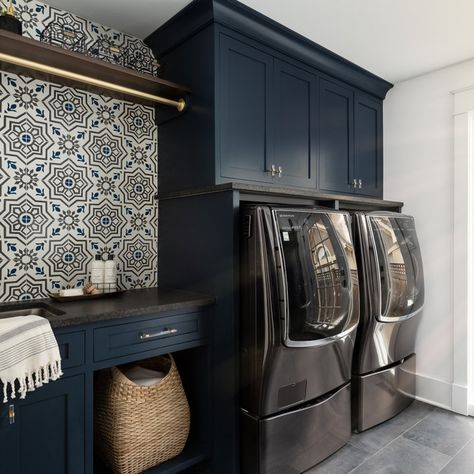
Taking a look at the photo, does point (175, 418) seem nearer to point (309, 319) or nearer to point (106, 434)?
point (106, 434)

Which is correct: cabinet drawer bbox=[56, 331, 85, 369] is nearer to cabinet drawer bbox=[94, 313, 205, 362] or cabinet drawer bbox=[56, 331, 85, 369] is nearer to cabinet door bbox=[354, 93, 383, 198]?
cabinet drawer bbox=[94, 313, 205, 362]

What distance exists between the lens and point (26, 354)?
51.5 inches

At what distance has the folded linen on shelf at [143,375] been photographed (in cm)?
189

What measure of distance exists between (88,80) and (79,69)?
123 mm

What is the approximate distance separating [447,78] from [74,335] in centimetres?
307

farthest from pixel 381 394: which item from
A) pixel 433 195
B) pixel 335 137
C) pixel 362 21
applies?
pixel 362 21

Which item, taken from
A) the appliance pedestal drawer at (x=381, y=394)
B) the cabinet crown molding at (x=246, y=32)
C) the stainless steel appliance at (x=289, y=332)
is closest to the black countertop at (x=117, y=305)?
the stainless steel appliance at (x=289, y=332)

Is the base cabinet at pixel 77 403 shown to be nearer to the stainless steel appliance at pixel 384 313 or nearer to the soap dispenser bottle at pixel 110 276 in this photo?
the soap dispenser bottle at pixel 110 276

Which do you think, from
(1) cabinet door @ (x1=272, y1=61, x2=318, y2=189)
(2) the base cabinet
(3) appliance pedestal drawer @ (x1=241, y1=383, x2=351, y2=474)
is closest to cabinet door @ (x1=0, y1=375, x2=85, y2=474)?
(2) the base cabinet

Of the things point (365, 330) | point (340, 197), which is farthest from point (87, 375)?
point (340, 197)

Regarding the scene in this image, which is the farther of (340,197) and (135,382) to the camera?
(340,197)

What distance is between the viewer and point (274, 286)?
1.78 m

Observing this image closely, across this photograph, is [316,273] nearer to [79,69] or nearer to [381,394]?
[381,394]

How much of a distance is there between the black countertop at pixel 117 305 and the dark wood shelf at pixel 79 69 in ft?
3.64
